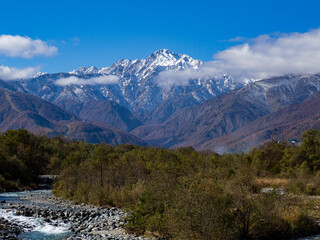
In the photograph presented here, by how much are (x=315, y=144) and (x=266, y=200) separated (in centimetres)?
6399

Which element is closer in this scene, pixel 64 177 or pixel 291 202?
pixel 291 202

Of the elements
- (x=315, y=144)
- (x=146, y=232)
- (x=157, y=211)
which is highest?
(x=315, y=144)

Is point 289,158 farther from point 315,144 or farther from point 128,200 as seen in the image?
point 128,200

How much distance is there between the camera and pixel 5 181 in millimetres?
61906

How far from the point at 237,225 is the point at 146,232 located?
277 inches

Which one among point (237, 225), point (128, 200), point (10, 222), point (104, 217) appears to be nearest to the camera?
point (237, 225)

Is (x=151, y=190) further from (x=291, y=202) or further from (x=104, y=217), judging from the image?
(x=291, y=202)

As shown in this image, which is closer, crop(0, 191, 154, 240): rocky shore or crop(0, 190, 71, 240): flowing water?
crop(0, 191, 154, 240): rocky shore

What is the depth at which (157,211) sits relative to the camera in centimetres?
2541

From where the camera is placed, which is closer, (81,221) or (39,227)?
(39,227)

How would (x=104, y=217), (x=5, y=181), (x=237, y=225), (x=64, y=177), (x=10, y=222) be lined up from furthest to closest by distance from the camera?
(x=5, y=181)
(x=64, y=177)
(x=104, y=217)
(x=10, y=222)
(x=237, y=225)

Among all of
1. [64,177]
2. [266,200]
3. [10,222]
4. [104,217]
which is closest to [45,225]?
[10,222]

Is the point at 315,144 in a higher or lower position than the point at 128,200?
higher

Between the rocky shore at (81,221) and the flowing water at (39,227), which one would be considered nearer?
the rocky shore at (81,221)
